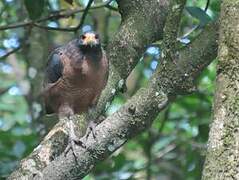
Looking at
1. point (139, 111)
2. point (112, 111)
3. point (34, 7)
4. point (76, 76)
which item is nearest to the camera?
point (139, 111)

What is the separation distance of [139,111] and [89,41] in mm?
1193

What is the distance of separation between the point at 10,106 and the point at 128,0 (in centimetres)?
316

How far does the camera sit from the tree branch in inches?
101

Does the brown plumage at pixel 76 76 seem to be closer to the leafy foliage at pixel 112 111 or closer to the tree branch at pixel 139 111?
the leafy foliage at pixel 112 111

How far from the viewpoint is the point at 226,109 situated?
76.3 inches

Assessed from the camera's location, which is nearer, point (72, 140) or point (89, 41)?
point (72, 140)

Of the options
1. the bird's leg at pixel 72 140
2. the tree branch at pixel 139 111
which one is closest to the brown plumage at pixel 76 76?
the bird's leg at pixel 72 140

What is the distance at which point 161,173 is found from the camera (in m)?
5.51

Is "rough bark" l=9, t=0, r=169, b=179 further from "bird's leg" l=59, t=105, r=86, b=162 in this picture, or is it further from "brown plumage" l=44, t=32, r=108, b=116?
"brown plumage" l=44, t=32, r=108, b=116

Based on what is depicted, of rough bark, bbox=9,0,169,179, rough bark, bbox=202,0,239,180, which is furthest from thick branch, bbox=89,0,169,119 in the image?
rough bark, bbox=202,0,239,180

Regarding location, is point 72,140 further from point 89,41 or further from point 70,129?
point 89,41

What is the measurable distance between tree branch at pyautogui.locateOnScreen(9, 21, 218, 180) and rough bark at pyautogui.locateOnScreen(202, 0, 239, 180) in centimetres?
49

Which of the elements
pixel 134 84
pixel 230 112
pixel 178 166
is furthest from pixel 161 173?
pixel 230 112

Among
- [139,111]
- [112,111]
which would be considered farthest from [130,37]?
[112,111]
